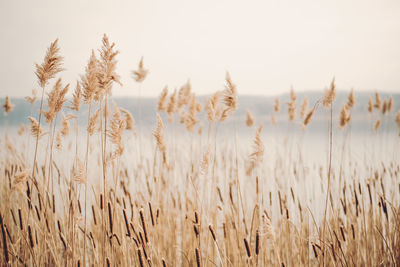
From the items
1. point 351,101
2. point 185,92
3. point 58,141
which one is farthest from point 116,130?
point 351,101

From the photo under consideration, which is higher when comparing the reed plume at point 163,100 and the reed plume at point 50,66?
the reed plume at point 50,66

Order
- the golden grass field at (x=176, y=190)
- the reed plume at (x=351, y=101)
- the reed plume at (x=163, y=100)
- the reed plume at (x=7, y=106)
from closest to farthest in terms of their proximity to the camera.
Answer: the golden grass field at (x=176, y=190) → the reed plume at (x=7, y=106) → the reed plume at (x=163, y=100) → the reed plume at (x=351, y=101)

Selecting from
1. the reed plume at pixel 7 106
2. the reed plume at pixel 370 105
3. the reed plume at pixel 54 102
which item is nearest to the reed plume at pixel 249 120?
the reed plume at pixel 370 105

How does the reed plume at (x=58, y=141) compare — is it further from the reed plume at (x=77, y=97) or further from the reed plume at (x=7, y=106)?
→ the reed plume at (x=7, y=106)

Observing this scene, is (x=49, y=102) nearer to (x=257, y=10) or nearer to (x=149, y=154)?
(x=149, y=154)

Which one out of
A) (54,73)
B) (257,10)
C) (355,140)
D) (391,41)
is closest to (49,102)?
(54,73)

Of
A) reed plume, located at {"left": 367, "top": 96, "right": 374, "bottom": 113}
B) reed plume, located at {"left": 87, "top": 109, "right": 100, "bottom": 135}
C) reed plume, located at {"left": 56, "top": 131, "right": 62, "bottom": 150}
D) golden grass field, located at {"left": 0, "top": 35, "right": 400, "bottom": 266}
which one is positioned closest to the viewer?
golden grass field, located at {"left": 0, "top": 35, "right": 400, "bottom": 266}

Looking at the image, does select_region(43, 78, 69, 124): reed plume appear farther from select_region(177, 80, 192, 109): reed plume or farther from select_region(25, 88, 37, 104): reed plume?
select_region(177, 80, 192, 109): reed plume

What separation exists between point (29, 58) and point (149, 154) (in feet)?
4.57

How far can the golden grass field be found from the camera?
4.07ft

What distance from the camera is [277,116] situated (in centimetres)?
343

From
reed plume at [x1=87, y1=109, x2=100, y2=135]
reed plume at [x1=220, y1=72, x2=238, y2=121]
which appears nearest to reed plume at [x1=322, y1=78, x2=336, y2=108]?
reed plume at [x1=220, y1=72, x2=238, y2=121]

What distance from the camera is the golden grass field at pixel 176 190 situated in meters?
1.24

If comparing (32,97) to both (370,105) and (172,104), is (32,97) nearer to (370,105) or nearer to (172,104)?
(172,104)
